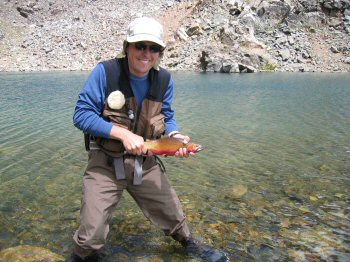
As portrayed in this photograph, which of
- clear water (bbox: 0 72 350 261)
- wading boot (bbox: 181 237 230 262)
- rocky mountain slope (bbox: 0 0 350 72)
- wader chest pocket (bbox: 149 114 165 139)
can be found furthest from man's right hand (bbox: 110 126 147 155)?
rocky mountain slope (bbox: 0 0 350 72)

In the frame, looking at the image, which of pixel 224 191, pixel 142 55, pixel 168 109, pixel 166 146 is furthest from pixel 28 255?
pixel 224 191

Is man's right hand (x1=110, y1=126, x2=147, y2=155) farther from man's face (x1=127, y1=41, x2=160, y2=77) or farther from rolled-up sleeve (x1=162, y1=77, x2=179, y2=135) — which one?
rolled-up sleeve (x1=162, y1=77, x2=179, y2=135)

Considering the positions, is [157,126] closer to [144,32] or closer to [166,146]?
[166,146]

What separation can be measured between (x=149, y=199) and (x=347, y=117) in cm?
2023

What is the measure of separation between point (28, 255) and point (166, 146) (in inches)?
127

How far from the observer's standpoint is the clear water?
6.97m

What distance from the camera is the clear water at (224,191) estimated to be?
22.9 ft

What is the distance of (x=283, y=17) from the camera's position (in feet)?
289

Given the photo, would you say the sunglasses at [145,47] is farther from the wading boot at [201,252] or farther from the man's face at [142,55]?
the wading boot at [201,252]

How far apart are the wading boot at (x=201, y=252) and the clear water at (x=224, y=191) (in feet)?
0.58

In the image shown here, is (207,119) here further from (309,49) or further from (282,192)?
(309,49)

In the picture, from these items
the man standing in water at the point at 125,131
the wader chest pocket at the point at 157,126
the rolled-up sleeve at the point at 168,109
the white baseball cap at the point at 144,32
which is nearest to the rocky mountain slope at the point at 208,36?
the rolled-up sleeve at the point at 168,109

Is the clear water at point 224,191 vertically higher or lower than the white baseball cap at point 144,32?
lower

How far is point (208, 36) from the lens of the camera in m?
85.1
